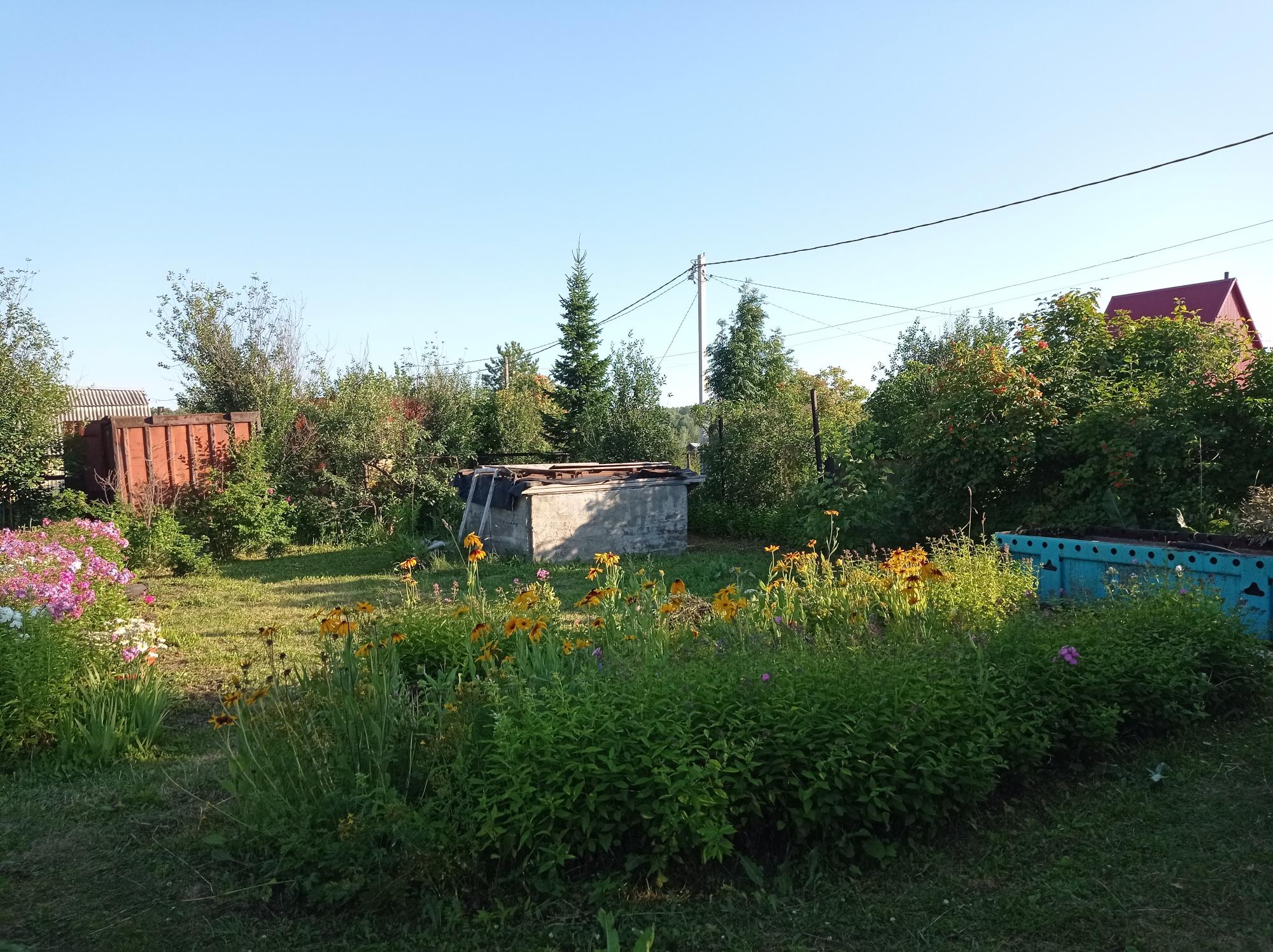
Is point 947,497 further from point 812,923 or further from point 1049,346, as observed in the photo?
point 812,923

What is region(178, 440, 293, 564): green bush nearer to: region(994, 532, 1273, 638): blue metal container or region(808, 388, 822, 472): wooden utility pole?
region(808, 388, 822, 472): wooden utility pole

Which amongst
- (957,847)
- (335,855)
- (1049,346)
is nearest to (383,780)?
(335,855)

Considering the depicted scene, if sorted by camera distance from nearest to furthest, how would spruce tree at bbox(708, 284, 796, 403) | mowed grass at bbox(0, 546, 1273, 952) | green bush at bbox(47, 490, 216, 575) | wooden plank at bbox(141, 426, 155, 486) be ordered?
mowed grass at bbox(0, 546, 1273, 952) < green bush at bbox(47, 490, 216, 575) < wooden plank at bbox(141, 426, 155, 486) < spruce tree at bbox(708, 284, 796, 403)

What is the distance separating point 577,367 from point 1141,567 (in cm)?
1611

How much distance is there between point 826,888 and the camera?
10.0ft

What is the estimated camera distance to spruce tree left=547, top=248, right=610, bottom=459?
20234 millimetres

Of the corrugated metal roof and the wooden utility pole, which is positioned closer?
the wooden utility pole

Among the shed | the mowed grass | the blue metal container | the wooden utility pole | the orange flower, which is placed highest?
the shed

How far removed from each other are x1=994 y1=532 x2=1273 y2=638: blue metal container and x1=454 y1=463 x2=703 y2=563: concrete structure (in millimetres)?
6340

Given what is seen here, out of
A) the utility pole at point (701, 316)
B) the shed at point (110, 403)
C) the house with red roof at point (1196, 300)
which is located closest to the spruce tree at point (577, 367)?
the utility pole at point (701, 316)

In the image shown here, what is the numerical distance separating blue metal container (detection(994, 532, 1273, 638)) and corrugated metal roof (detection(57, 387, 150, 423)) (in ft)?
111

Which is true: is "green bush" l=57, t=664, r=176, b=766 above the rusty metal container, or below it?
below

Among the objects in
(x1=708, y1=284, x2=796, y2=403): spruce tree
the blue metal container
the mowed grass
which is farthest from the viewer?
(x1=708, y1=284, x2=796, y2=403): spruce tree

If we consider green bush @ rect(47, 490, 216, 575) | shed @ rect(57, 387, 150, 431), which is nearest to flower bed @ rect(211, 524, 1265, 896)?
green bush @ rect(47, 490, 216, 575)
